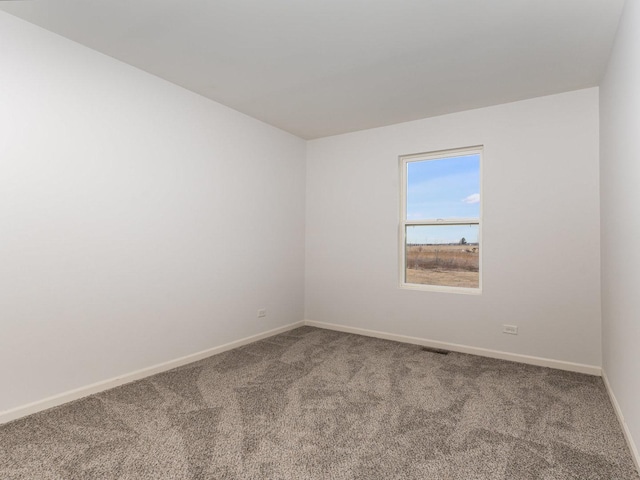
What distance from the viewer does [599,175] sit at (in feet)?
10.1

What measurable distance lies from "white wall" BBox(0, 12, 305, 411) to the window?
1.80 meters

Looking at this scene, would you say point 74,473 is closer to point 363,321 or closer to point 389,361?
point 389,361

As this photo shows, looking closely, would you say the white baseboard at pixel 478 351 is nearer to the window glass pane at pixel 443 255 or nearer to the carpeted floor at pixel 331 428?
the carpeted floor at pixel 331 428

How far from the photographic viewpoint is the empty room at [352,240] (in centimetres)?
204

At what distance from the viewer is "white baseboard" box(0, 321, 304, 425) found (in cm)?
225

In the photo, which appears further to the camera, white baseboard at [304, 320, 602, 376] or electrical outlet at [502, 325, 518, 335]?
electrical outlet at [502, 325, 518, 335]

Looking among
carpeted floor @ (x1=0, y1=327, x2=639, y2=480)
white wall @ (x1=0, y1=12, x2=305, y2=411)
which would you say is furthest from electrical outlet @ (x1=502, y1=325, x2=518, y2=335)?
white wall @ (x1=0, y1=12, x2=305, y2=411)

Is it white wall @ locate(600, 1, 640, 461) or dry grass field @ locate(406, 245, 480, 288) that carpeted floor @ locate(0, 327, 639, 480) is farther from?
dry grass field @ locate(406, 245, 480, 288)

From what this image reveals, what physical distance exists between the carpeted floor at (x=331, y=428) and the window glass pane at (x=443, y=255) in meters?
1.04

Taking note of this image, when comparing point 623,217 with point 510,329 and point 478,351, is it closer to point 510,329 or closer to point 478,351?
point 510,329

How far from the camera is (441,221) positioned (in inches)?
158

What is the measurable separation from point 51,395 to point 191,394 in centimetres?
91

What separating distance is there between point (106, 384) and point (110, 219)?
4.15 ft

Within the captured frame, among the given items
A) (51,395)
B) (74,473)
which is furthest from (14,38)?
(74,473)
